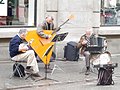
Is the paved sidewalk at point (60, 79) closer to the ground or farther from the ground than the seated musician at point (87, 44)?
closer to the ground

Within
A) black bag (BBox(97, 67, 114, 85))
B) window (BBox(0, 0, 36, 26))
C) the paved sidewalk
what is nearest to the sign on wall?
window (BBox(0, 0, 36, 26))

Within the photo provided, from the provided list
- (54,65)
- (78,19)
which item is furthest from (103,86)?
(78,19)

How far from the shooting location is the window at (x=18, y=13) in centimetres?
1431

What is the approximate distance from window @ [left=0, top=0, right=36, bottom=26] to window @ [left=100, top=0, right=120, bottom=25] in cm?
296

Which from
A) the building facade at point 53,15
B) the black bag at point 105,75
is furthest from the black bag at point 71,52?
the black bag at point 105,75

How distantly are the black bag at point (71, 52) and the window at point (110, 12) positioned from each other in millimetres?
2383

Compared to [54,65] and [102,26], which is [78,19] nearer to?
[102,26]

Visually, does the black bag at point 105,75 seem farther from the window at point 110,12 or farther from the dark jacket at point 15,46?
the window at point 110,12

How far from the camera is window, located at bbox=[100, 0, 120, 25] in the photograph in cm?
1609

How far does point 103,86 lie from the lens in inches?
414

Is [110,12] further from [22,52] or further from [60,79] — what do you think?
[22,52]

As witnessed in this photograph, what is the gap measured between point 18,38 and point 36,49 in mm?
570

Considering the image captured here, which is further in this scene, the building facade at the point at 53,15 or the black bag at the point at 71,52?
the building facade at the point at 53,15

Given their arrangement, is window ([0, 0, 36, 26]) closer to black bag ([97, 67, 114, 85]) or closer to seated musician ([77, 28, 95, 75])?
seated musician ([77, 28, 95, 75])
